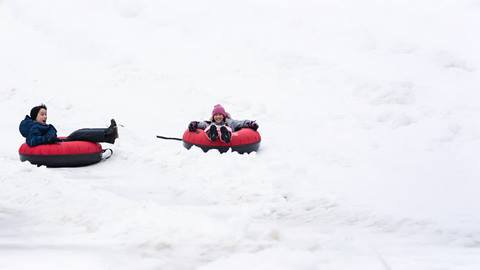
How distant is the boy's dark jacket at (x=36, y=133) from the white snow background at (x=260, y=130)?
1.60 ft

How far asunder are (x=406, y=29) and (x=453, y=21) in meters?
1.34

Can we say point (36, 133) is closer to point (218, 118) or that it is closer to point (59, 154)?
point (59, 154)

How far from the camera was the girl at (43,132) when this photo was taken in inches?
305

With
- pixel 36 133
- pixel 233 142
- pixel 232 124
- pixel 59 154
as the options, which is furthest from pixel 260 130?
pixel 36 133

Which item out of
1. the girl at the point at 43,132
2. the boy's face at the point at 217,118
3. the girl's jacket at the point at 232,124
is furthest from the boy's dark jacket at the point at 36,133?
the boy's face at the point at 217,118

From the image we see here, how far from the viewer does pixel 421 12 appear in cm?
1650

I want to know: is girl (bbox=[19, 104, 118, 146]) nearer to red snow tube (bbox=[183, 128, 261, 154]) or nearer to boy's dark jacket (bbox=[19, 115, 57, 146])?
boy's dark jacket (bbox=[19, 115, 57, 146])

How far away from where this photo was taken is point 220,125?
870cm

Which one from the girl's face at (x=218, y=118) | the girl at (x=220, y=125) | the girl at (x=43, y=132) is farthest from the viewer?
the girl's face at (x=218, y=118)

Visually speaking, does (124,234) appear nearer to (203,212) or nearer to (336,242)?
(203,212)

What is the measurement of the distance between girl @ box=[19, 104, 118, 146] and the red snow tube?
1146 mm

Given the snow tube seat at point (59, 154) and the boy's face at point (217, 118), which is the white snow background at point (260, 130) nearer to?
the snow tube seat at point (59, 154)

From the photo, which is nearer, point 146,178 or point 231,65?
point 146,178

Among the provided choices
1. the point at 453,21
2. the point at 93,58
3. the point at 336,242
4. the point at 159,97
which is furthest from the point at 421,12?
the point at 336,242
